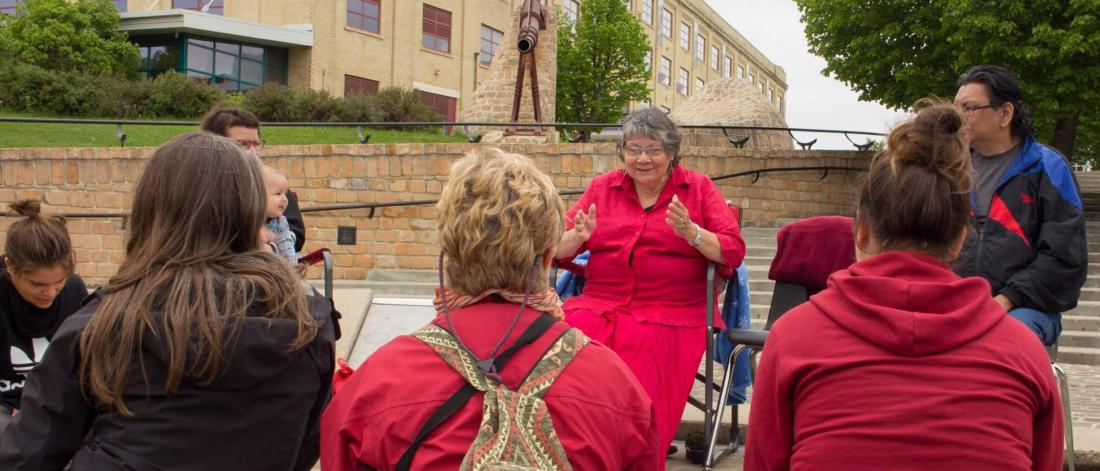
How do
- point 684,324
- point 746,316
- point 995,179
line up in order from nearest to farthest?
point 995,179
point 684,324
point 746,316

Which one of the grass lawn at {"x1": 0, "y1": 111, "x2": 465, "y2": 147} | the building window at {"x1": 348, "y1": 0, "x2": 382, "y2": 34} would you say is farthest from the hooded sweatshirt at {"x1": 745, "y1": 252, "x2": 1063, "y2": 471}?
the building window at {"x1": 348, "y1": 0, "x2": 382, "y2": 34}

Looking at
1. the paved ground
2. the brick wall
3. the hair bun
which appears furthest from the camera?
the brick wall

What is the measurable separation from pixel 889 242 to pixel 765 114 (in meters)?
17.3

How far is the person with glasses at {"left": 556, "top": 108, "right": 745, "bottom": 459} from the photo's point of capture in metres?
4.06

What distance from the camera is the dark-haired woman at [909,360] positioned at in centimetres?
188

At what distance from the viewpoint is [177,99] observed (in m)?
23.2

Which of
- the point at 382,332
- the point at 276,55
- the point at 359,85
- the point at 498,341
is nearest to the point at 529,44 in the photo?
the point at 382,332

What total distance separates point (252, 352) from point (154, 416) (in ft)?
0.83

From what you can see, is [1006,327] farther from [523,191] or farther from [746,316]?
[746,316]

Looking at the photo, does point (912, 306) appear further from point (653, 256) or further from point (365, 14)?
point (365, 14)

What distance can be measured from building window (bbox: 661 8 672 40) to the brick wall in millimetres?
37270

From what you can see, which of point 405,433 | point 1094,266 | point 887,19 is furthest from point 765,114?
point 405,433

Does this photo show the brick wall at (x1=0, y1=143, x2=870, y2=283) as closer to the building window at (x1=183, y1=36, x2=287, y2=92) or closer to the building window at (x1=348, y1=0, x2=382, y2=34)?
the building window at (x1=183, y1=36, x2=287, y2=92)

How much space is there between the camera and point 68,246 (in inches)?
148
